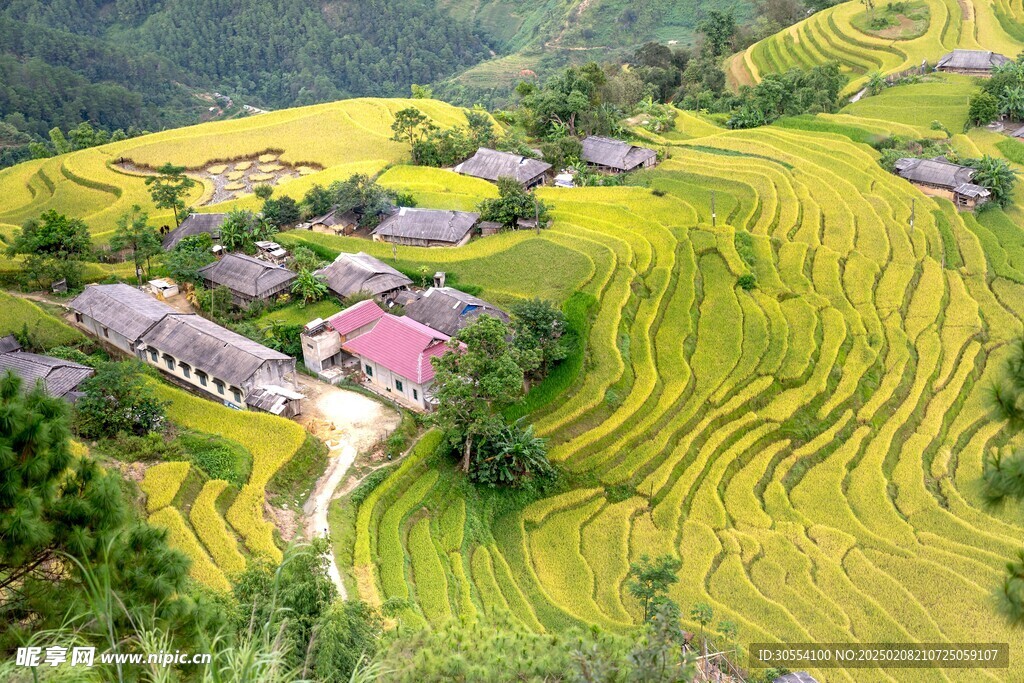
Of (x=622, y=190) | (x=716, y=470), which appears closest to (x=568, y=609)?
(x=716, y=470)

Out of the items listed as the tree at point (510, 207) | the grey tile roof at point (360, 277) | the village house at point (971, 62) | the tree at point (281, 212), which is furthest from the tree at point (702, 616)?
the village house at point (971, 62)

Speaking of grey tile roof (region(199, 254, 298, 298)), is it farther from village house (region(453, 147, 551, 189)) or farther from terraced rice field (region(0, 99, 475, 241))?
village house (region(453, 147, 551, 189))

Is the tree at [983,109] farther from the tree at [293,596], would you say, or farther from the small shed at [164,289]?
the tree at [293,596]

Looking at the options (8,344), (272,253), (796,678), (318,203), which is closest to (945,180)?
(318,203)

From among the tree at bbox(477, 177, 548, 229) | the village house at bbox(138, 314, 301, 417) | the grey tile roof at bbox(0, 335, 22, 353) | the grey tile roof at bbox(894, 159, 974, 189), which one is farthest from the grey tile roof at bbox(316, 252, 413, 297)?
the grey tile roof at bbox(894, 159, 974, 189)

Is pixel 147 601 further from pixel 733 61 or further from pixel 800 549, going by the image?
pixel 733 61

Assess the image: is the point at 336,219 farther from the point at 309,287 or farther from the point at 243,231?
the point at 309,287
